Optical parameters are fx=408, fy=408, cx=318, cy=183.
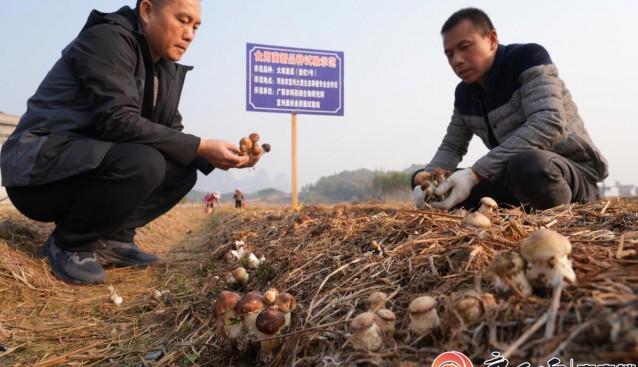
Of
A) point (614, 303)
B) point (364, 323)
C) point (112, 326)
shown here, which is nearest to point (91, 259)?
point (112, 326)

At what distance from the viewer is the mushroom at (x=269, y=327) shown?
4.69ft

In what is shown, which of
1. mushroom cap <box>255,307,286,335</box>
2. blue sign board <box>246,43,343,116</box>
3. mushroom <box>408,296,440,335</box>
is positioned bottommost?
mushroom cap <box>255,307,286,335</box>

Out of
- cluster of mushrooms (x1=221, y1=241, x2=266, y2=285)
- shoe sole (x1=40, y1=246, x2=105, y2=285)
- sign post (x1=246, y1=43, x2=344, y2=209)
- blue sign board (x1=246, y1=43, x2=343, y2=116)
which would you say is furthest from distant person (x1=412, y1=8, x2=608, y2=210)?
blue sign board (x1=246, y1=43, x2=343, y2=116)

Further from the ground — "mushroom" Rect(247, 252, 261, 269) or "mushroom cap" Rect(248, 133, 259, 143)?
"mushroom cap" Rect(248, 133, 259, 143)

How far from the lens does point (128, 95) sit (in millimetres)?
2812

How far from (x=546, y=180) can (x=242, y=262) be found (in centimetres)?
231

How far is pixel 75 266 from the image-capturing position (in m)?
3.01

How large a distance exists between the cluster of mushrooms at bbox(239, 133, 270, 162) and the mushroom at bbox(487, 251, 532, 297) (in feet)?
8.09

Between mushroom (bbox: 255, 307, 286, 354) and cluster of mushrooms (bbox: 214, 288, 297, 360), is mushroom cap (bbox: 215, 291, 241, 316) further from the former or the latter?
mushroom (bbox: 255, 307, 286, 354)

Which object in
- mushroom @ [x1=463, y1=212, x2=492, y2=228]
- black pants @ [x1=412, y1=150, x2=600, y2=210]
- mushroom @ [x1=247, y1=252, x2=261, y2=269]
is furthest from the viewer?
black pants @ [x1=412, y1=150, x2=600, y2=210]

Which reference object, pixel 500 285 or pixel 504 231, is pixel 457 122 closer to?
pixel 504 231

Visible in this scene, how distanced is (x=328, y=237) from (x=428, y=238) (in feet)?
2.59

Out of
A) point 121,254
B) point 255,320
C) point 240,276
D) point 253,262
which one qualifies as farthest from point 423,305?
point 121,254

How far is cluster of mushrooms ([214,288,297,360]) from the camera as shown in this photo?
1.44 metres
